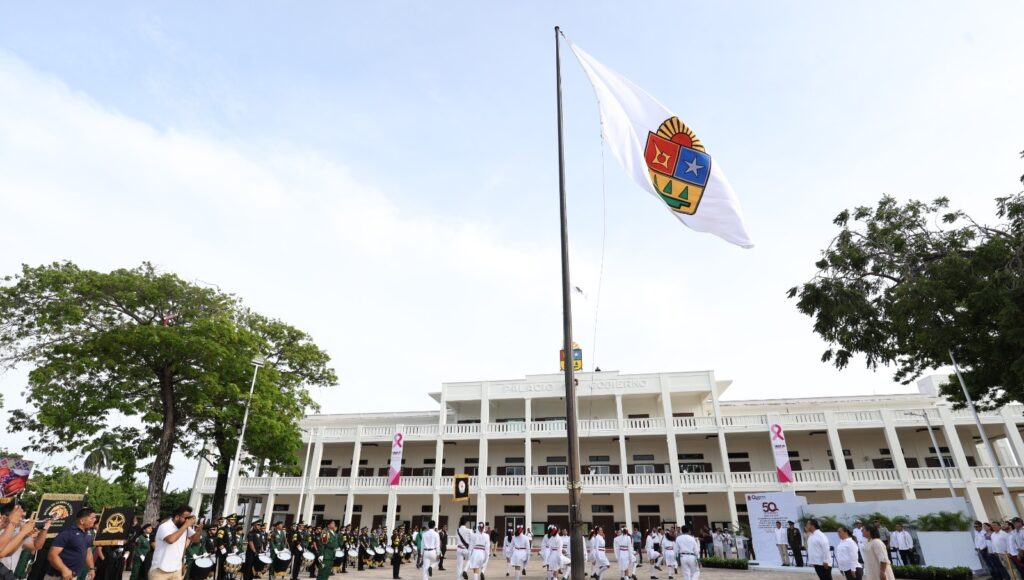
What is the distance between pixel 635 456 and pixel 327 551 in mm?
22531

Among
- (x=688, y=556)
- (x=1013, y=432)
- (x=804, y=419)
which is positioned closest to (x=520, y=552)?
(x=688, y=556)

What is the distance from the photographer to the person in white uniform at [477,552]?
13742 mm

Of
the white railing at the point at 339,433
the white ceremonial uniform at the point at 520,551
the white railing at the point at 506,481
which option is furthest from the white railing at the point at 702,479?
the white railing at the point at 339,433

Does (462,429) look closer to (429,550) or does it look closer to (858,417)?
(429,550)

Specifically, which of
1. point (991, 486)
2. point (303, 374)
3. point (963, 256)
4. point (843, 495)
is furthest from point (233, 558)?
point (991, 486)

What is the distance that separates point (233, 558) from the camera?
1208 cm

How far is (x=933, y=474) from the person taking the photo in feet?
85.0

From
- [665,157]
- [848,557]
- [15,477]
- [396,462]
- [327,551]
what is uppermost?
[665,157]

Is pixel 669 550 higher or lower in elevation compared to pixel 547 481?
lower

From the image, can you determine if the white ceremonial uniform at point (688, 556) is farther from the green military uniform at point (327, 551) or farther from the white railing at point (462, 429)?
the white railing at point (462, 429)

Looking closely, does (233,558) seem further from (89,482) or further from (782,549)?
(89,482)

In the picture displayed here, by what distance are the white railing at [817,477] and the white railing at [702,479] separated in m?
3.63

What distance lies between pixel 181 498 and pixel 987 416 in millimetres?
54996

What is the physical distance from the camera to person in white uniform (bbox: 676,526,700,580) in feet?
42.1
